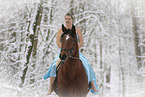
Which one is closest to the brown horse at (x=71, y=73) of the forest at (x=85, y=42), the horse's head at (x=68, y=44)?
the horse's head at (x=68, y=44)

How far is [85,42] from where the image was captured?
6625mm

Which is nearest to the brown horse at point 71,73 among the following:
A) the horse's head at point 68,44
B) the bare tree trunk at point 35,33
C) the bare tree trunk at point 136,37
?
the horse's head at point 68,44

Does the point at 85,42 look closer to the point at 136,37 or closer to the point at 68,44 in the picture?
the point at 136,37

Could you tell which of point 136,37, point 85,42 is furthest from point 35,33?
point 136,37

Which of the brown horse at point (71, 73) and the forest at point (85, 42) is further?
the forest at point (85, 42)

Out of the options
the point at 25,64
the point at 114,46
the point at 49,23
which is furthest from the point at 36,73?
the point at 114,46

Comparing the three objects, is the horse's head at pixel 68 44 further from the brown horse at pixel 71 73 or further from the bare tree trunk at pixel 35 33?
the bare tree trunk at pixel 35 33

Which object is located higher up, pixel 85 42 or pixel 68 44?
pixel 85 42

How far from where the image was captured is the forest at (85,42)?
5641mm

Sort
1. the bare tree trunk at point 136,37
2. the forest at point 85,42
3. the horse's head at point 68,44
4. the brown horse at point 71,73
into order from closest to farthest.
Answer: the horse's head at point 68,44
the brown horse at point 71,73
the forest at point 85,42
the bare tree trunk at point 136,37

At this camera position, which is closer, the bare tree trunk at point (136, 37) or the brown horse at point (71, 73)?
the brown horse at point (71, 73)

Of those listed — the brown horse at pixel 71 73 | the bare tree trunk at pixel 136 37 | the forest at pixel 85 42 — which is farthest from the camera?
the bare tree trunk at pixel 136 37

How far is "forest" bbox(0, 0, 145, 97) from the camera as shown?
5.64 m

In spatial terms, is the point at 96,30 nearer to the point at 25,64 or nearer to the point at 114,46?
the point at 114,46
